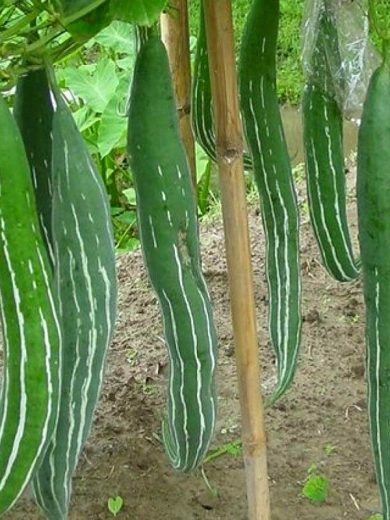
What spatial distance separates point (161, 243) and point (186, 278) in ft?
0.14

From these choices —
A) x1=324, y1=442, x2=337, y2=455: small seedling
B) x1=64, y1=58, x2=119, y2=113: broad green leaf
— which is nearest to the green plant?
x1=64, y1=58, x2=119, y2=113: broad green leaf

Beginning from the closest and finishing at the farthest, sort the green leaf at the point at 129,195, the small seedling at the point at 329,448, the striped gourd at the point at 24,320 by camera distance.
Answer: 1. the striped gourd at the point at 24,320
2. the small seedling at the point at 329,448
3. the green leaf at the point at 129,195

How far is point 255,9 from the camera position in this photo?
1.32 metres

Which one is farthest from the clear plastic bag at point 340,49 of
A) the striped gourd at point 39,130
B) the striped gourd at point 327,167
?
the striped gourd at point 39,130

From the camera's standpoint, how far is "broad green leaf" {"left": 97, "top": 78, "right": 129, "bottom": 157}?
2.78m

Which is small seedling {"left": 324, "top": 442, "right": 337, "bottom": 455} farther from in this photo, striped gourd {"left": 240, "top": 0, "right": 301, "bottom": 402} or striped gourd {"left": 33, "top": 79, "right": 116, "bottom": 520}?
striped gourd {"left": 33, "top": 79, "right": 116, "bottom": 520}

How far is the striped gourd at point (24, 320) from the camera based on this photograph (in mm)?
962

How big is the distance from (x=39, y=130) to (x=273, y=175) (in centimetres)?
31

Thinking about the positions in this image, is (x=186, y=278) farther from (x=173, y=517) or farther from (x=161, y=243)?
(x=173, y=517)

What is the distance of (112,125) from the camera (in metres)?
2.84

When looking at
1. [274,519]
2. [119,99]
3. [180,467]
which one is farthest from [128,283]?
[180,467]

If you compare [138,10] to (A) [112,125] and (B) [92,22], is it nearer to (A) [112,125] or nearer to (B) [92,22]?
(B) [92,22]

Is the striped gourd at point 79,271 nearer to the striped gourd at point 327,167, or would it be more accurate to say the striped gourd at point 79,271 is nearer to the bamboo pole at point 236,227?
the bamboo pole at point 236,227

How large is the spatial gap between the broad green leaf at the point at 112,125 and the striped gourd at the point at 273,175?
1412mm
